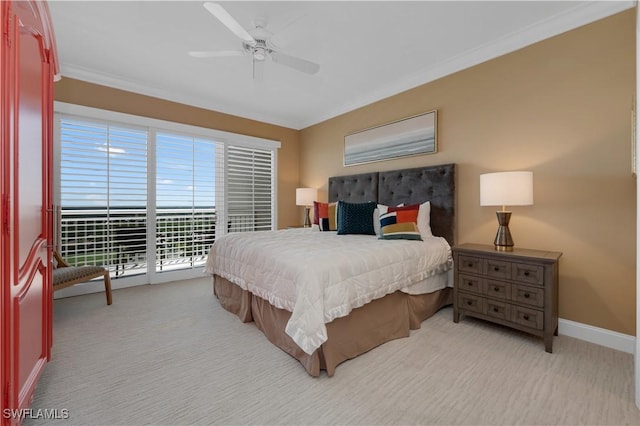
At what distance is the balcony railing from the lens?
3.37m

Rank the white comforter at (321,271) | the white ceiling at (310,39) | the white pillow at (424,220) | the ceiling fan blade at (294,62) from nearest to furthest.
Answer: the white comforter at (321,271) < the white ceiling at (310,39) < the ceiling fan blade at (294,62) < the white pillow at (424,220)

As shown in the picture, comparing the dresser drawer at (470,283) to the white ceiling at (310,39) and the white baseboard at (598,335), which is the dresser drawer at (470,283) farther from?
the white ceiling at (310,39)

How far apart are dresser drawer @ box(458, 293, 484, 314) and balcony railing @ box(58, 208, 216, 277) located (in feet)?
11.4

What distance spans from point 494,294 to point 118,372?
2.84 meters

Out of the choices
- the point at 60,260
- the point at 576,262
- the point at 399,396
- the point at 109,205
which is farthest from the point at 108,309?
the point at 576,262

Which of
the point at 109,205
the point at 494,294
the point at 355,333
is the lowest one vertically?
the point at 355,333

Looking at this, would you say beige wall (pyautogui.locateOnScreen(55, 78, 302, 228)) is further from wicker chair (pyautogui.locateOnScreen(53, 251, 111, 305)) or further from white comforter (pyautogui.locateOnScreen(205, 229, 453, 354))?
white comforter (pyautogui.locateOnScreen(205, 229, 453, 354))

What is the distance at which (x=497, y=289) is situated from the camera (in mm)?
2369

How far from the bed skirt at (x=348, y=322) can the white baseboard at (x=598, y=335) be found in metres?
0.98

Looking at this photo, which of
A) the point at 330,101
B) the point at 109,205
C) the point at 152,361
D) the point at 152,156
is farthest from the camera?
the point at 330,101

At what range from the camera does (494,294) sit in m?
2.39

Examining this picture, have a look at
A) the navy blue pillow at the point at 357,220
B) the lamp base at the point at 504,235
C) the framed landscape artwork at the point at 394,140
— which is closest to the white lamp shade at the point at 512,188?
the lamp base at the point at 504,235

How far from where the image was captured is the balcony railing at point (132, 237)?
11.0 feet

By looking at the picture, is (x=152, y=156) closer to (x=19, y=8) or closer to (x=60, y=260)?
(x=60, y=260)
